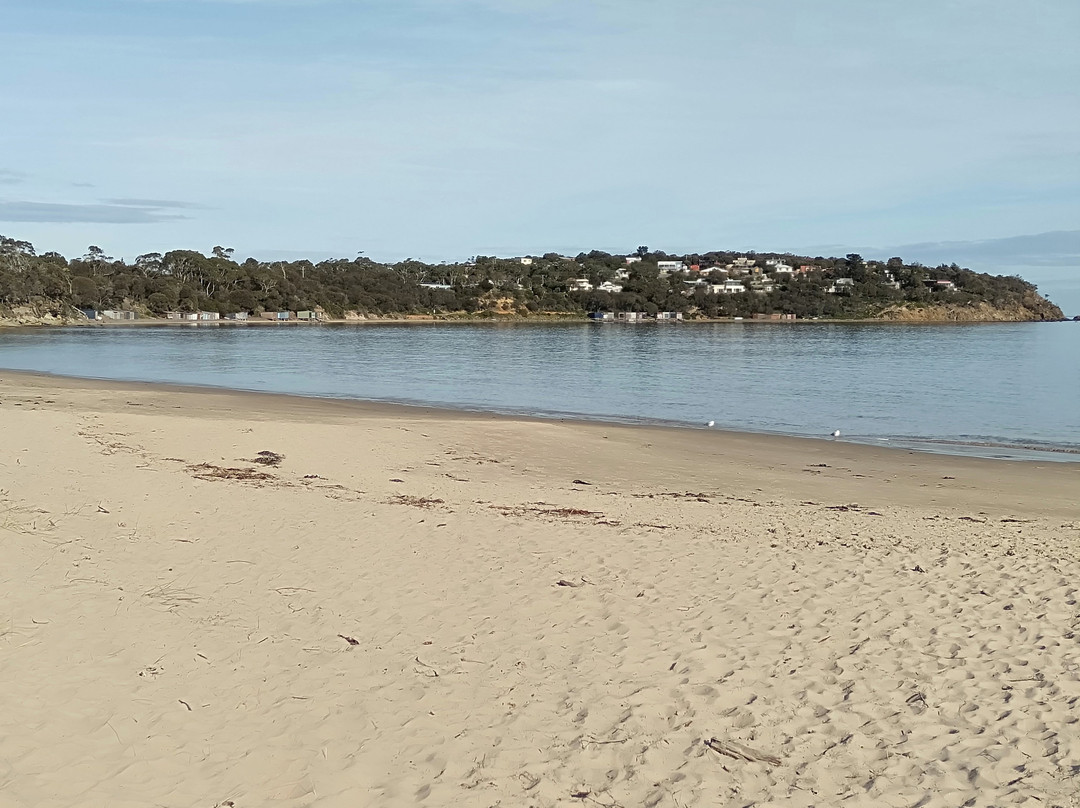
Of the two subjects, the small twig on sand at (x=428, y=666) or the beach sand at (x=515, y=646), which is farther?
the small twig on sand at (x=428, y=666)

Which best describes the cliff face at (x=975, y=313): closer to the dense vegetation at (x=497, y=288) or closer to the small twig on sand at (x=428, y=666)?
the dense vegetation at (x=497, y=288)

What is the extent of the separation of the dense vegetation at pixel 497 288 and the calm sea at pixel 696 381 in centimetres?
7413

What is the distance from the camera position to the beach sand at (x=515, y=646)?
4.46 meters

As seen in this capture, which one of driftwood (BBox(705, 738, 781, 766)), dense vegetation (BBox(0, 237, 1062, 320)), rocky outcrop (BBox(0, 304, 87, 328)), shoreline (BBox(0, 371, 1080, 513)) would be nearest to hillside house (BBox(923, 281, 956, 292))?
dense vegetation (BBox(0, 237, 1062, 320))

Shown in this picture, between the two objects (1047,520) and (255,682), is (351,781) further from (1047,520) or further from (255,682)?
(1047,520)

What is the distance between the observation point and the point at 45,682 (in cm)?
519

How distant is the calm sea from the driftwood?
16.1 metres

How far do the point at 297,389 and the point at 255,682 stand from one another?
95.3ft

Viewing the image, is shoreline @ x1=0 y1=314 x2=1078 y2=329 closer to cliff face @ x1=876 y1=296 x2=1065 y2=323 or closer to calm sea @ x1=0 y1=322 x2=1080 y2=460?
cliff face @ x1=876 y1=296 x2=1065 y2=323

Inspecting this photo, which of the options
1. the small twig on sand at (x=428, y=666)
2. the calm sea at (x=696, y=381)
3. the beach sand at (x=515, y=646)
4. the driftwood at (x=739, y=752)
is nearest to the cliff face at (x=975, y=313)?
the calm sea at (x=696, y=381)

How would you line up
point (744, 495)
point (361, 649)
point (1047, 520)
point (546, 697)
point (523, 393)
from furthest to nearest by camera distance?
point (523, 393) → point (744, 495) → point (1047, 520) → point (361, 649) → point (546, 697)

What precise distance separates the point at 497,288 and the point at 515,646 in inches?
6052

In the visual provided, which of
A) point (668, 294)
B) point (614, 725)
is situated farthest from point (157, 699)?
point (668, 294)

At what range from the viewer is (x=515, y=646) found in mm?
6109
